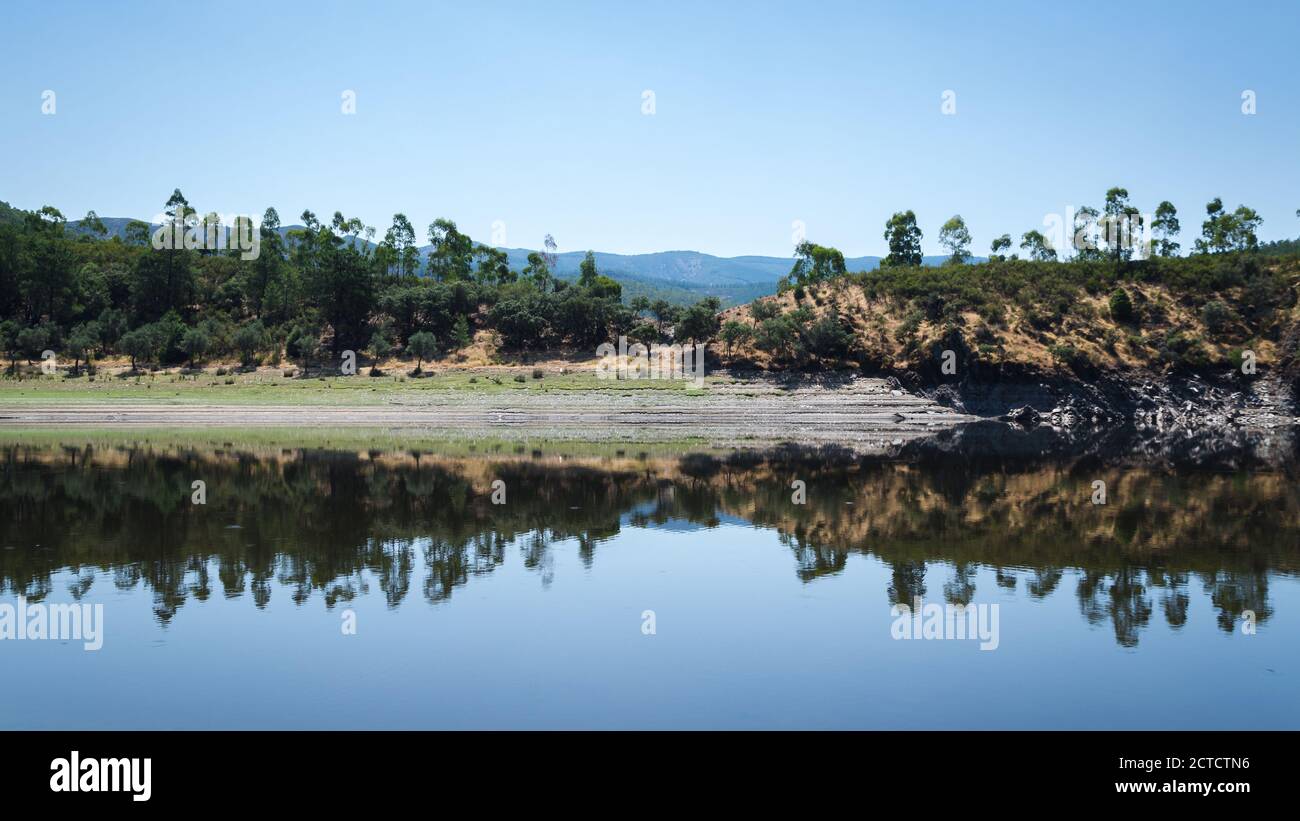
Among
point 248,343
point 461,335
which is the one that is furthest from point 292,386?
point 461,335

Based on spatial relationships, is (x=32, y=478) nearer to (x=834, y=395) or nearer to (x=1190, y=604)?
(x=1190, y=604)

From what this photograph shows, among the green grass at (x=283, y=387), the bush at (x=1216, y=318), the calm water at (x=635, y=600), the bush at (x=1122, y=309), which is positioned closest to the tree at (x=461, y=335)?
the green grass at (x=283, y=387)

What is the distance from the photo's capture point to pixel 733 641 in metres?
14.1

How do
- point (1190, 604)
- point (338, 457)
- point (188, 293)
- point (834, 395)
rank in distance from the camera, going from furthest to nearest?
point (188, 293) → point (834, 395) → point (338, 457) → point (1190, 604)

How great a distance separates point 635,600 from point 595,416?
43.3 meters

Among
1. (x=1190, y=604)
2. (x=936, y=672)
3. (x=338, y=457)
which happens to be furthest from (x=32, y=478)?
(x=1190, y=604)

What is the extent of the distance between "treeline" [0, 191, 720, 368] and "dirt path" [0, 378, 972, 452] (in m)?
15.1

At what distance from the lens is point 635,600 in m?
16.7

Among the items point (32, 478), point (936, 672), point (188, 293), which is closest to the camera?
point (936, 672)

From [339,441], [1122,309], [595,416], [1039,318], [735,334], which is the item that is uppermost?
[1122,309]

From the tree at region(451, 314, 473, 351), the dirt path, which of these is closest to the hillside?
the dirt path

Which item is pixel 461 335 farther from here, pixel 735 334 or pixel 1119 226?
pixel 1119 226

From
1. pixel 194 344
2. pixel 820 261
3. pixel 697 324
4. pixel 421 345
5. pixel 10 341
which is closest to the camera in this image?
pixel 194 344

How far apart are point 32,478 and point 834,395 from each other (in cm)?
4952
